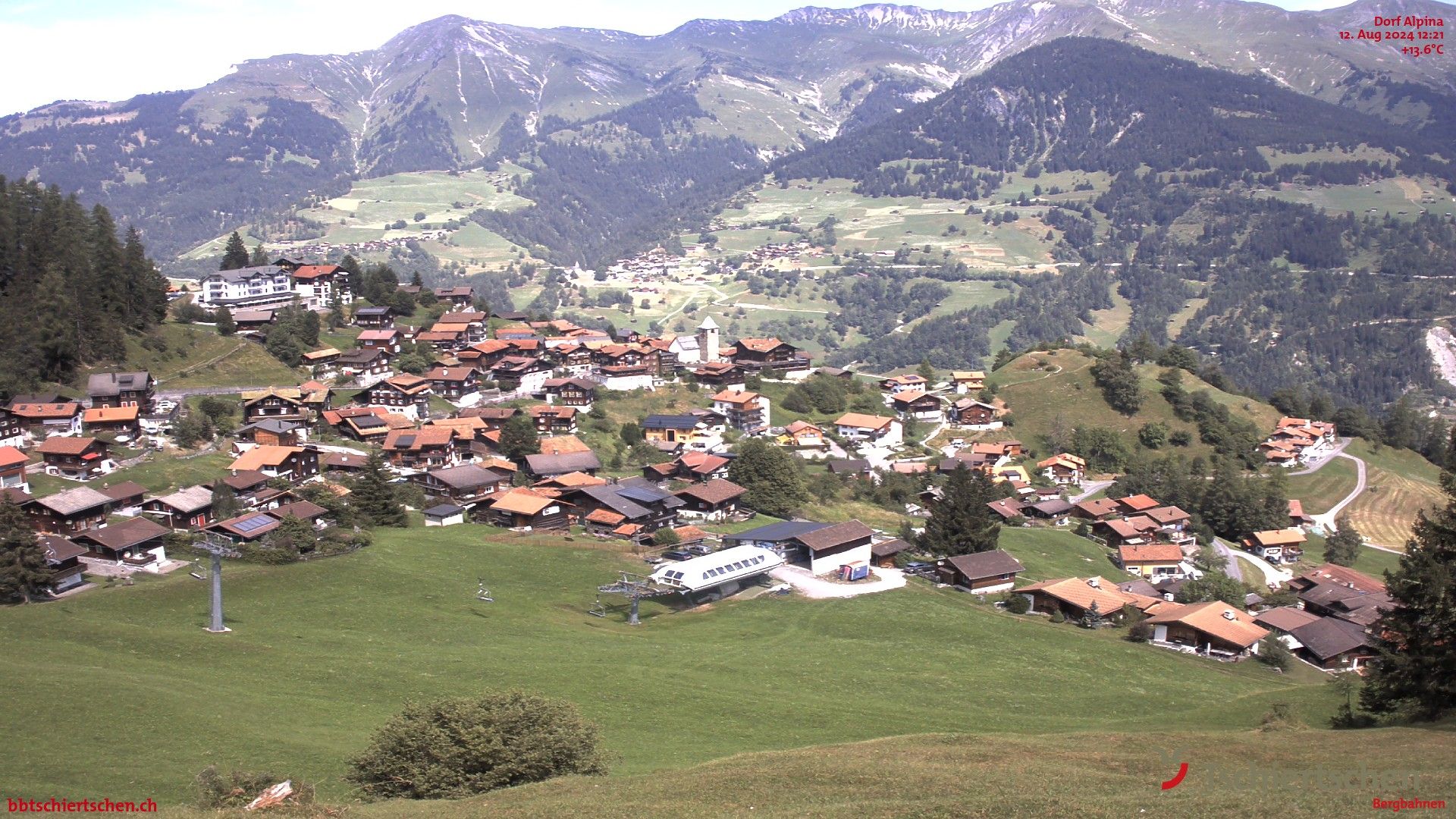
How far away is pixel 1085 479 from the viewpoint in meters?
89.1

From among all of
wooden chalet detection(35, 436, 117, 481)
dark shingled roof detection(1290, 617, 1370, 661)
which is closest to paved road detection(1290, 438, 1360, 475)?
dark shingled roof detection(1290, 617, 1370, 661)

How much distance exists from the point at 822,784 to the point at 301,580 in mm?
26962

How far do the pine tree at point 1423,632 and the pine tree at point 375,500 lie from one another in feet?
133

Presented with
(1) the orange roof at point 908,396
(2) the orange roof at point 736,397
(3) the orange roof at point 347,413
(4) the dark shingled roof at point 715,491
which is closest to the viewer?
(4) the dark shingled roof at point 715,491

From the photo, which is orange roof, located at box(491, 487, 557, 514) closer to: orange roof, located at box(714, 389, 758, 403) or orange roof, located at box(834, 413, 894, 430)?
orange roof, located at box(714, 389, 758, 403)

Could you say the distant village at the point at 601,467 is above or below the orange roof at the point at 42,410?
below

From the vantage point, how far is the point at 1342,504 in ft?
292

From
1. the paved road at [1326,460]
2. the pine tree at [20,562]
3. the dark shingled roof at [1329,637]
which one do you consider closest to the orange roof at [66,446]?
the pine tree at [20,562]

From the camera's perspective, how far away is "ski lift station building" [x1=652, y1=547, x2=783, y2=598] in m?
42.8

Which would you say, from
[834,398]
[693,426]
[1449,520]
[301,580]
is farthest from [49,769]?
[834,398]

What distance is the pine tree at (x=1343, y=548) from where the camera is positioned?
238 ft

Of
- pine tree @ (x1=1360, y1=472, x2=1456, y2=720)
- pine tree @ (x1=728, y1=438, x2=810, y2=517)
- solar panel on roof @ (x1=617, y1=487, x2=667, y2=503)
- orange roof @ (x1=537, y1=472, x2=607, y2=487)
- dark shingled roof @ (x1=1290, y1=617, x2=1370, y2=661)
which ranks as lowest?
dark shingled roof @ (x1=1290, y1=617, x2=1370, y2=661)

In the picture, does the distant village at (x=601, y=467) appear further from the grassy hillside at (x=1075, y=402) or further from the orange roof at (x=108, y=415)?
the grassy hillside at (x=1075, y=402)

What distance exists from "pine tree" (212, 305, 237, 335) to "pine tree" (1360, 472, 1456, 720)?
252 feet
